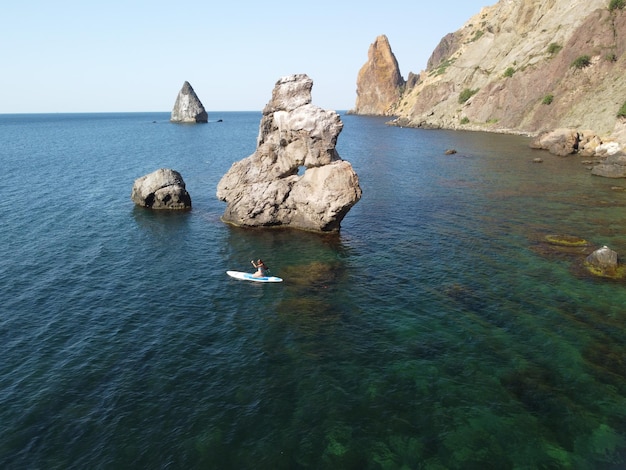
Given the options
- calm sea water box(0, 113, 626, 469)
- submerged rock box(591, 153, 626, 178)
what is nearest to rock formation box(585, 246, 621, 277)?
calm sea water box(0, 113, 626, 469)

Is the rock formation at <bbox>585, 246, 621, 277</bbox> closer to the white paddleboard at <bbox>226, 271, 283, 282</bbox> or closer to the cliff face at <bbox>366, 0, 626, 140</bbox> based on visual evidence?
the white paddleboard at <bbox>226, 271, 283, 282</bbox>

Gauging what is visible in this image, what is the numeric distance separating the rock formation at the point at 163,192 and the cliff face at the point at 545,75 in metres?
92.8

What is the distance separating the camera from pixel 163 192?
209 feet

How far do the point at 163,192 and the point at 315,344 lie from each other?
42.2 metres

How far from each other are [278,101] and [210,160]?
59.5 meters

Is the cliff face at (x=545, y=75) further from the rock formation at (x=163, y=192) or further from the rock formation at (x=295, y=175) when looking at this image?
the rock formation at (x=163, y=192)

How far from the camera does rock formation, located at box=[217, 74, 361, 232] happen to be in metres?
51.7

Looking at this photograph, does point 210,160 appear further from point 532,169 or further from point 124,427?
point 124,427

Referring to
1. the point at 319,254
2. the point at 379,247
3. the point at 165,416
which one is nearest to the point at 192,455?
the point at 165,416

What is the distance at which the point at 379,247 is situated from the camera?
48.7 metres

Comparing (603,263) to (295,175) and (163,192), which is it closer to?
(295,175)

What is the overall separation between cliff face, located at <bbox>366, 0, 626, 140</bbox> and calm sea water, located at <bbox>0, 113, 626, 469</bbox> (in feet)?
235

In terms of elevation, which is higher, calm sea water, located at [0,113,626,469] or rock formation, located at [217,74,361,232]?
rock formation, located at [217,74,361,232]

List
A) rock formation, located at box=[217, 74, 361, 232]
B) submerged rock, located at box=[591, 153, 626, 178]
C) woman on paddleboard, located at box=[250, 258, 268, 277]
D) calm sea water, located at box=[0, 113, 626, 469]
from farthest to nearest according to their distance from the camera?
submerged rock, located at box=[591, 153, 626, 178]
rock formation, located at box=[217, 74, 361, 232]
woman on paddleboard, located at box=[250, 258, 268, 277]
calm sea water, located at box=[0, 113, 626, 469]
